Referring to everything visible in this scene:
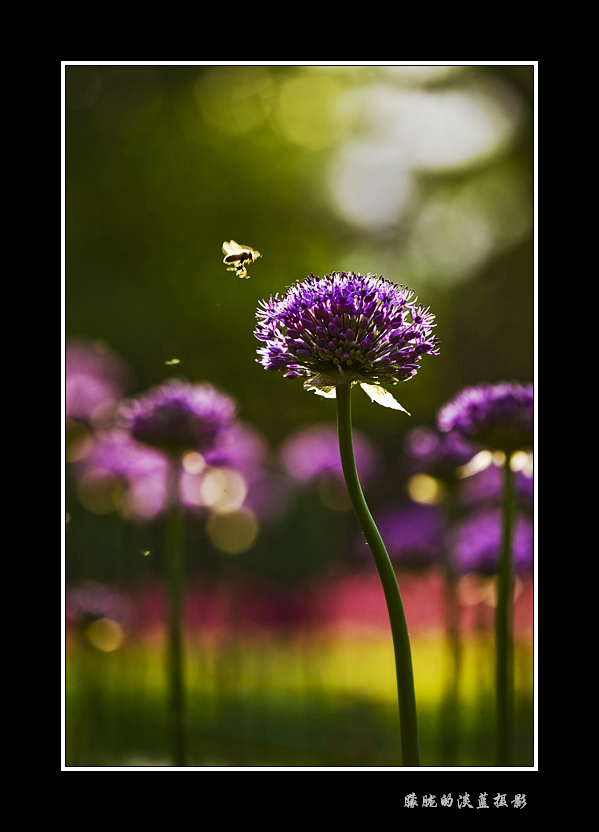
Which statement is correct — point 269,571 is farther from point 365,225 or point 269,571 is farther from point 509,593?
point 365,225

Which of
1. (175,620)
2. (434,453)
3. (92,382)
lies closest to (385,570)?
(434,453)

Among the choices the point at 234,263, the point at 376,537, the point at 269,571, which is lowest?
the point at 269,571

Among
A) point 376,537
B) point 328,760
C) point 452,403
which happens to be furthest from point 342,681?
point 376,537

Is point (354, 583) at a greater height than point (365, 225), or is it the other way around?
point (365, 225)

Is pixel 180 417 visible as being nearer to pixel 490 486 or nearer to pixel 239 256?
pixel 239 256

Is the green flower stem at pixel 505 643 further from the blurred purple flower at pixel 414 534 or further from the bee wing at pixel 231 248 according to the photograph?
the bee wing at pixel 231 248

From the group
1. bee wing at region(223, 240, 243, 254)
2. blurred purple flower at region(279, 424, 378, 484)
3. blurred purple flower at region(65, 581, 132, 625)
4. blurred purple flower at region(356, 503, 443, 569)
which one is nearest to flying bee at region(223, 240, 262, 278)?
bee wing at region(223, 240, 243, 254)

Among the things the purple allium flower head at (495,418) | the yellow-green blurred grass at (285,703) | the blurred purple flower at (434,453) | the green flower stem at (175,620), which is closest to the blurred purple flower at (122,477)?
the green flower stem at (175,620)
